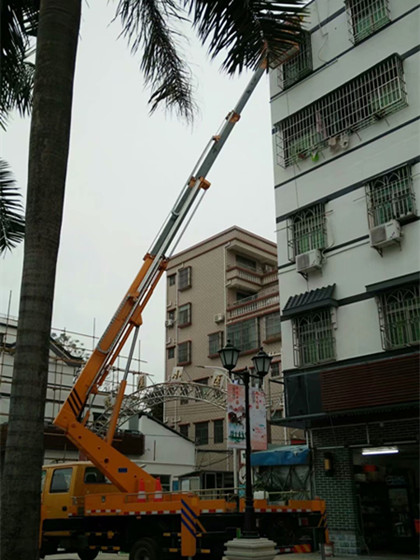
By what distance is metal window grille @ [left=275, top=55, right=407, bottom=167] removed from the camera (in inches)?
703

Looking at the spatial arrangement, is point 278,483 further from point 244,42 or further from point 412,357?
point 244,42

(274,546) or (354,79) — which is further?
(354,79)

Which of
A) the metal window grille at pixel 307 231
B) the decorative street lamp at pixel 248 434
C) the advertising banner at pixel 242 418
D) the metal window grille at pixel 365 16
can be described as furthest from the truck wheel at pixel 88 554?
the metal window grille at pixel 365 16

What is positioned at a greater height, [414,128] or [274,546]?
[414,128]

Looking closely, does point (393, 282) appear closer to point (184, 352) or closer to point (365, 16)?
point (365, 16)

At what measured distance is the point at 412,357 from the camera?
1481 cm

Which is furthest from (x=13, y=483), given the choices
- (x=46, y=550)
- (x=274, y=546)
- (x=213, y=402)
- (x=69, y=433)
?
(x=213, y=402)

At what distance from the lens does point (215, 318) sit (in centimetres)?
4269

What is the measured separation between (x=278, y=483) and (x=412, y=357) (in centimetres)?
719

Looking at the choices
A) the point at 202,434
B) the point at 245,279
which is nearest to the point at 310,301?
the point at 202,434

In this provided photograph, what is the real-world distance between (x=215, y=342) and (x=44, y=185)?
35.9m

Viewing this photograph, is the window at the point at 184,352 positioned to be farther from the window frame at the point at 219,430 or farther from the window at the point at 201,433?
the window frame at the point at 219,430

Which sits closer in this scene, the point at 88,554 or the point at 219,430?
the point at 88,554

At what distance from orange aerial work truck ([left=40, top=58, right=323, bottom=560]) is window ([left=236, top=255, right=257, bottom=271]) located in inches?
1105
